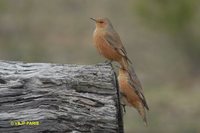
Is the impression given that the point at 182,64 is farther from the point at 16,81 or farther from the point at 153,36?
the point at 16,81

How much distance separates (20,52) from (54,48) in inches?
66.2

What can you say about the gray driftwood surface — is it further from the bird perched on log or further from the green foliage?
the green foliage

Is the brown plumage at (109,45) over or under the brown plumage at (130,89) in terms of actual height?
over

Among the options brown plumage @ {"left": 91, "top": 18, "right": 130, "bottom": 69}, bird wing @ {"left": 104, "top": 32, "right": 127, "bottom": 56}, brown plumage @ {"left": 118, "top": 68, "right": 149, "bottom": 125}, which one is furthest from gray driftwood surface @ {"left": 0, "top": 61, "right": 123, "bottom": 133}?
bird wing @ {"left": 104, "top": 32, "right": 127, "bottom": 56}

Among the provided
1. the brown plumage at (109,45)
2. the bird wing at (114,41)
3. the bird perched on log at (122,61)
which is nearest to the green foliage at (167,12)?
the bird perched on log at (122,61)

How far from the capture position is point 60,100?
363 centimetres

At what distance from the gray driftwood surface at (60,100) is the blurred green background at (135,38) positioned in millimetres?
11124

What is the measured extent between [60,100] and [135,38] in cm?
1649

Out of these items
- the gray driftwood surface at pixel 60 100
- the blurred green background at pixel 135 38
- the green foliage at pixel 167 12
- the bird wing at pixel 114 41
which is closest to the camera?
the gray driftwood surface at pixel 60 100

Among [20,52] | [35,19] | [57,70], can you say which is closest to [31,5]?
[35,19]

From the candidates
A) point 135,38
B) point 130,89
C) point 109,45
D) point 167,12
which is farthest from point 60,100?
point 135,38

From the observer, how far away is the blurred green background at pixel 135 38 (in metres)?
16.6

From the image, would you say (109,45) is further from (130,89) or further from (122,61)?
(130,89)

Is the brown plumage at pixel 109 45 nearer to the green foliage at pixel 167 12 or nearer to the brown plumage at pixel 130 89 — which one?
the brown plumage at pixel 130 89
